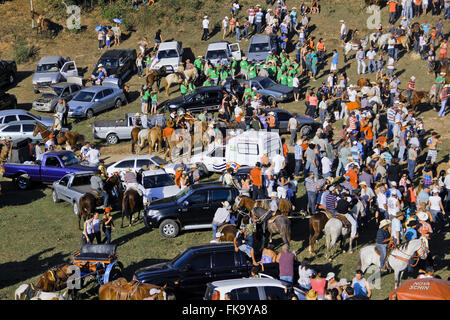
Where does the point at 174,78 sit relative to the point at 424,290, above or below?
above

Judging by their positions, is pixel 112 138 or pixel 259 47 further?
pixel 259 47

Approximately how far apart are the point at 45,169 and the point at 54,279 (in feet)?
33.6

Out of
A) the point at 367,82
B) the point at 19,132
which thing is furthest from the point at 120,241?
the point at 367,82

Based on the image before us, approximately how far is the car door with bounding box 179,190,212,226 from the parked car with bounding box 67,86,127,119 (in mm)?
14291

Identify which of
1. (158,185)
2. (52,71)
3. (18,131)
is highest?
(52,71)

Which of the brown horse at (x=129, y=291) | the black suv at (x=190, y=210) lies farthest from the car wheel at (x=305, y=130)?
the brown horse at (x=129, y=291)

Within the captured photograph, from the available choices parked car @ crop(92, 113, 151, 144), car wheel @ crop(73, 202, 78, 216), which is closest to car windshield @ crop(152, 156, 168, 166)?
car wheel @ crop(73, 202, 78, 216)

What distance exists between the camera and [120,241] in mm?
19672

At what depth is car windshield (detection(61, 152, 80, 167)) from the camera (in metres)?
24.5

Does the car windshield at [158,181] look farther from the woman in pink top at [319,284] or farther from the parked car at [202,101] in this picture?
the woman in pink top at [319,284]

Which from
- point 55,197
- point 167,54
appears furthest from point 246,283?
point 167,54

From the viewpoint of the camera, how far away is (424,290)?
41.3ft

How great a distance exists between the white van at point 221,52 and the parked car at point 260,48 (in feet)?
3.01

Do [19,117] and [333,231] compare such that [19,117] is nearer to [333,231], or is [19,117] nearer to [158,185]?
[158,185]
